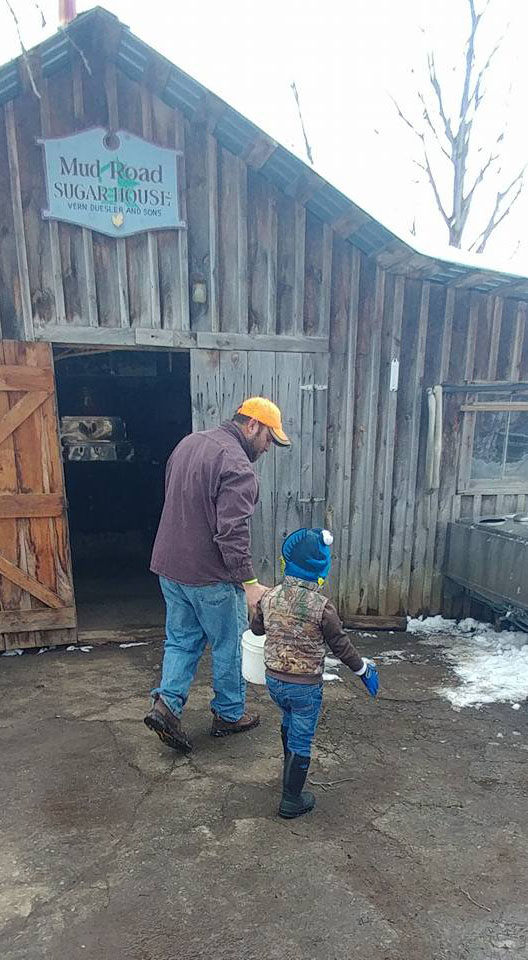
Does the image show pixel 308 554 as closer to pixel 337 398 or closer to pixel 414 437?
pixel 337 398

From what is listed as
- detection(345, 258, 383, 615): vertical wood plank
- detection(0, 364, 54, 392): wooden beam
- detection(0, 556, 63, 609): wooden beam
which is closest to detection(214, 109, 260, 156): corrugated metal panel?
detection(345, 258, 383, 615): vertical wood plank

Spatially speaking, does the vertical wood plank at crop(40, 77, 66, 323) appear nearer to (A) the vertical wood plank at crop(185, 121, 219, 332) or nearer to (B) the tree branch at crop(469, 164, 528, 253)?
(A) the vertical wood plank at crop(185, 121, 219, 332)

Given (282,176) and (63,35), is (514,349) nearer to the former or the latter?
(282,176)

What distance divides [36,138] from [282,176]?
1.89 m

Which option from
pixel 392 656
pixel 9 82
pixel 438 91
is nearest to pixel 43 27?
pixel 9 82

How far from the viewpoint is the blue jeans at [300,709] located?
8.58 feet

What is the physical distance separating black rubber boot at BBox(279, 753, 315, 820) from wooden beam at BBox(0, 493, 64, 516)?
2854mm

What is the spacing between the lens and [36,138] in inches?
160

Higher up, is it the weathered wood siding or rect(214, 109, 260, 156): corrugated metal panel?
rect(214, 109, 260, 156): corrugated metal panel

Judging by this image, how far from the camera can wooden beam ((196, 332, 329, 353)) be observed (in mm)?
4648

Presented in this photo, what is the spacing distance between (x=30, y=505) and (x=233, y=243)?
9.07 ft

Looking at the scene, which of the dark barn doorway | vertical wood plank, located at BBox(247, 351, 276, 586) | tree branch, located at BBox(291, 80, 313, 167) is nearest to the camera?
vertical wood plank, located at BBox(247, 351, 276, 586)

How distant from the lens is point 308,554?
101 inches

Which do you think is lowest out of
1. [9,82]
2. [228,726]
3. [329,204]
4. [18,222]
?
[228,726]
